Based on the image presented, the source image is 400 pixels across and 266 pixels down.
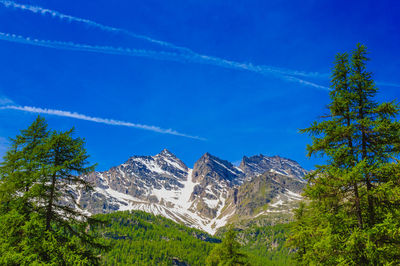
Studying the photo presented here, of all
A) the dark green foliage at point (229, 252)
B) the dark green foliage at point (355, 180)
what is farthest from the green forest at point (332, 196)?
the dark green foliage at point (229, 252)

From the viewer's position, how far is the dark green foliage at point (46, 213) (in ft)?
43.3

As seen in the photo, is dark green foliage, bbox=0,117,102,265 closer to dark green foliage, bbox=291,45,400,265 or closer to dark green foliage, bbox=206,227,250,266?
dark green foliage, bbox=291,45,400,265

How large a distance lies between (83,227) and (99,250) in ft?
5.68

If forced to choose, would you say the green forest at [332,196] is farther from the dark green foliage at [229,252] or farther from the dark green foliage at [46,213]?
the dark green foliage at [229,252]

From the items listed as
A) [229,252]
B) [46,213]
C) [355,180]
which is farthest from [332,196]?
[229,252]

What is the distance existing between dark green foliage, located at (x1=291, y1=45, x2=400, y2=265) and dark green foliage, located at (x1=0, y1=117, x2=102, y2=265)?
1176 centimetres

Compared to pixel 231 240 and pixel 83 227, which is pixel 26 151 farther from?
pixel 231 240

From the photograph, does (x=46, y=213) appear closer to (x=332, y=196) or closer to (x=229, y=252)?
(x=332, y=196)

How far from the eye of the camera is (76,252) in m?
13.9

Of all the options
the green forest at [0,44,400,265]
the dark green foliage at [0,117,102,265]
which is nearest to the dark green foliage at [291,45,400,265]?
the green forest at [0,44,400,265]

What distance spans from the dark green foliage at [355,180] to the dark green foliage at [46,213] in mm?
11763

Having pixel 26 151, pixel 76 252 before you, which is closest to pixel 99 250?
pixel 76 252

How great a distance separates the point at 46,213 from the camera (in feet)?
48.0

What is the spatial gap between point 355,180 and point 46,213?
1589cm
